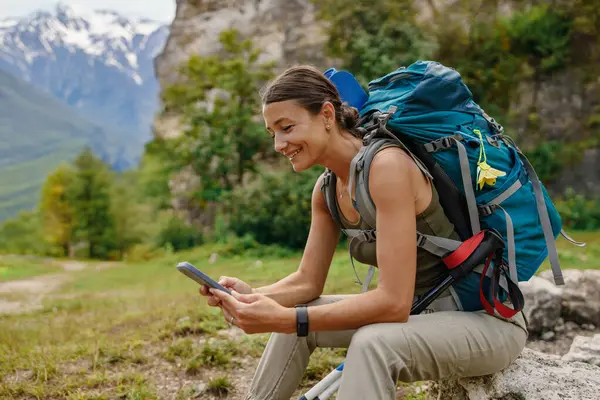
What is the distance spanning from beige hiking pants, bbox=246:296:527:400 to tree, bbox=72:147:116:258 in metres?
32.1

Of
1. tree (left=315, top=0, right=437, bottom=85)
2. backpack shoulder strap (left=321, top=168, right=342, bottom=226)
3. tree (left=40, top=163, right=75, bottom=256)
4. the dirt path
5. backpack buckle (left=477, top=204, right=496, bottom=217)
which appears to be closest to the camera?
backpack buckle (left=477, top=204, right=496, bottom=217)

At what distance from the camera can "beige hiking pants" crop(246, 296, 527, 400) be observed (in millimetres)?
2211

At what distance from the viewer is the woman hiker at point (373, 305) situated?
90.4 inches

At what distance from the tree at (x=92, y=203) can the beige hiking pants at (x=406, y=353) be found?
32.1 meters

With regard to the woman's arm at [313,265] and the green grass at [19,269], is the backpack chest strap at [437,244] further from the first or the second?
the green grass at [19,269]

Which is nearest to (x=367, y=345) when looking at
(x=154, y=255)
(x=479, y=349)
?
(x=479, y=349)

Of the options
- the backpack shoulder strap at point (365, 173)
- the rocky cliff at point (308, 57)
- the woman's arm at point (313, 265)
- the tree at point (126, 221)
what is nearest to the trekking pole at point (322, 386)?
the woman's arm at point (313, 265)

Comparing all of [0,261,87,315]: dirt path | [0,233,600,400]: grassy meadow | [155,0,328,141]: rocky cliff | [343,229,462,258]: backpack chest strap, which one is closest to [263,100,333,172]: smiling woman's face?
[343,229,462,258]: backpack chest strap

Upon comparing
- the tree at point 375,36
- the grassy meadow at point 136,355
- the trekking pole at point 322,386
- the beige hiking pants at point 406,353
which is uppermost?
the tree at point 375,36

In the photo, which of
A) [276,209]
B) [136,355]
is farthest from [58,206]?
[136,355]

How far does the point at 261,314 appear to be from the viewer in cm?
241

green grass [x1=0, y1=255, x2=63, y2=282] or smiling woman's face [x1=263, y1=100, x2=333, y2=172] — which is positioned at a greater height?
smiling woman's face [x1=263, y1=100, x2=333, y2=172]

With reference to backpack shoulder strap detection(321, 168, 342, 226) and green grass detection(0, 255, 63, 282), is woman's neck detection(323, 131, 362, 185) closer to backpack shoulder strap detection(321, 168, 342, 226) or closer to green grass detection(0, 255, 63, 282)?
backpack shoulder strap detection(321, 168, 342, 226)

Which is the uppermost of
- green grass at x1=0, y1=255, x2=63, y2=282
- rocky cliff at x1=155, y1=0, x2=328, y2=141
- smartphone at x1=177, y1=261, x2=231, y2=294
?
rocky cliff at x1=155, y1=0, x2=328, y2=141
